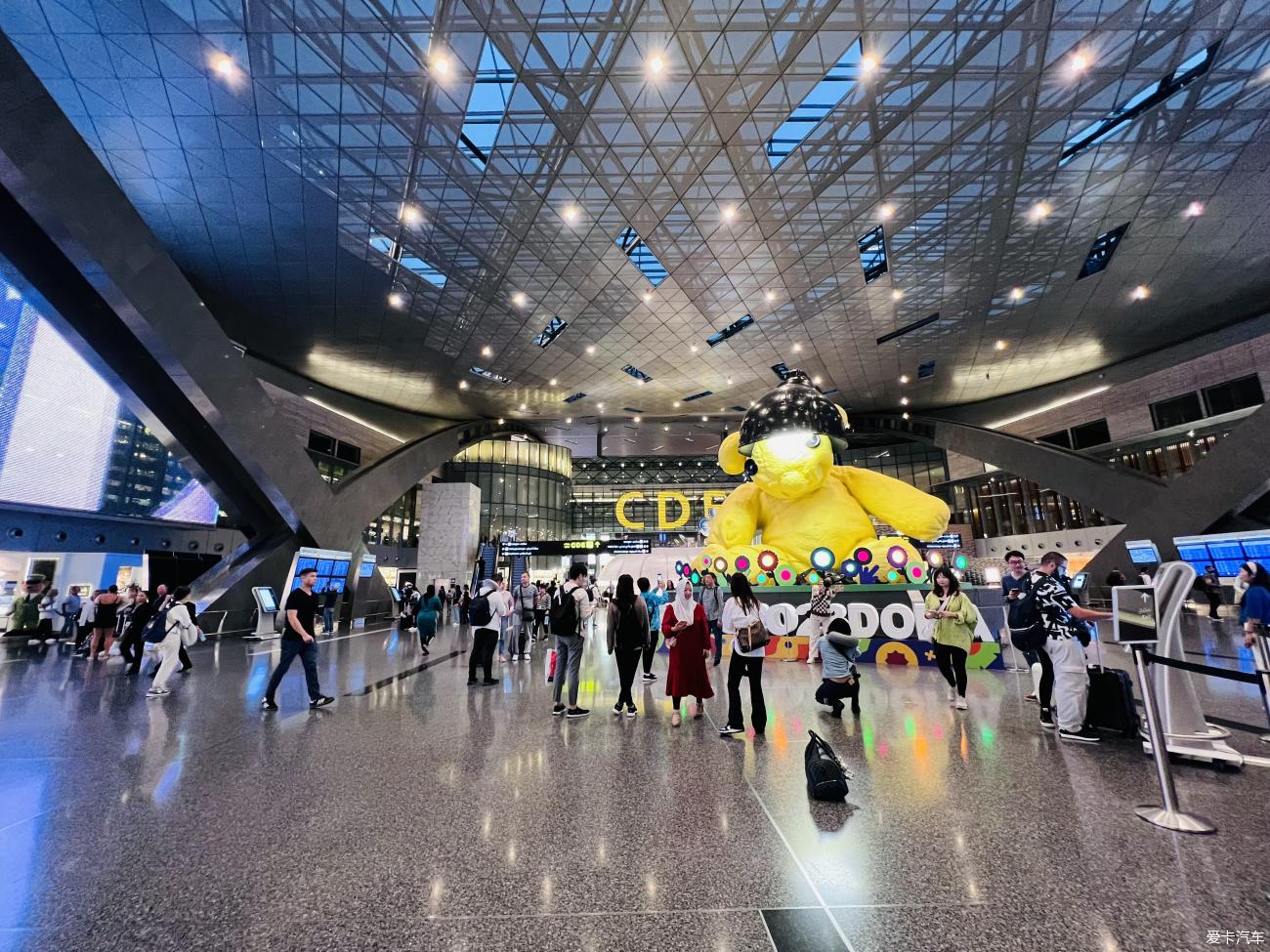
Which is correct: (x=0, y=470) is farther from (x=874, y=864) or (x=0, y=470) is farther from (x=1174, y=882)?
(x=1174, y=882)

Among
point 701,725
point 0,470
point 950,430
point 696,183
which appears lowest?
point 701,725

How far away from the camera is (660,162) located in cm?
1252

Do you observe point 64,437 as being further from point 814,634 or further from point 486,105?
point 814,634

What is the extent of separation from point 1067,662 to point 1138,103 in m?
14.2

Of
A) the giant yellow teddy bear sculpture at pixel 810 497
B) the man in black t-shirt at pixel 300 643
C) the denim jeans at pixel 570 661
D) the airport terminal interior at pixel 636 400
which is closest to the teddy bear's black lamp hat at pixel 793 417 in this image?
the giant yellow teddy bear sculpture at pixel 810 497

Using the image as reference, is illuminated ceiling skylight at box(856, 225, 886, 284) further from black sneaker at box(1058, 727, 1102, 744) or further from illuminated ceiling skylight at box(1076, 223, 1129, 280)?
black sneaker at box(1058, 727, 1102, 744)

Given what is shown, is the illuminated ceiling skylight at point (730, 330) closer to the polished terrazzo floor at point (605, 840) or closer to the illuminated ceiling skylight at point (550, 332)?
the illuminated ceiling skylight at point (550, 332)

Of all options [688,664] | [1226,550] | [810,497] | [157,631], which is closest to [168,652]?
[157,631]

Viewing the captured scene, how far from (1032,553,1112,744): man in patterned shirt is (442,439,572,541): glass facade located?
3468cm

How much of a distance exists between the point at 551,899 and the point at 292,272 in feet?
61.8

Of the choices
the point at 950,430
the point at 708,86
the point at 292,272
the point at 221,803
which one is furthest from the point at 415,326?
the point at 950,430

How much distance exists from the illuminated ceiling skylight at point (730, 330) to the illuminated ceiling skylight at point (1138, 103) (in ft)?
32.3

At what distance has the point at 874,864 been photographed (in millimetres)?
2250

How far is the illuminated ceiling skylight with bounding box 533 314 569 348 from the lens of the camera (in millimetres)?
19453
